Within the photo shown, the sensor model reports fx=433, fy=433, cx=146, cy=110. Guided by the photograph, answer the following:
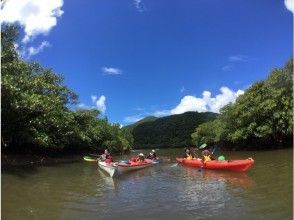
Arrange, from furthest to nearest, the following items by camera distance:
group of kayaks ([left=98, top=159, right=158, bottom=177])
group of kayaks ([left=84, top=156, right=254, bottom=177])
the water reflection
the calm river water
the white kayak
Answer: group of kayaks ([left=98, top=159, right=158, bottom=177])
the white kayak
group of kayaks ([left=84, top=156, right=254, bottom=177])
the water reflection
the calm river water

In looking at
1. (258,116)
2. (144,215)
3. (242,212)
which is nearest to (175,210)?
(144,215)

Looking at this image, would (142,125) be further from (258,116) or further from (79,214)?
(79,214)

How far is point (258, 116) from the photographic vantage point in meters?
43.4

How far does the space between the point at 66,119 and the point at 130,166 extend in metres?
10.5

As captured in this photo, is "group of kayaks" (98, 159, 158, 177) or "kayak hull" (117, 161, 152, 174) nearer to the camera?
"group of kayaks" (98, 159, 158, 177)

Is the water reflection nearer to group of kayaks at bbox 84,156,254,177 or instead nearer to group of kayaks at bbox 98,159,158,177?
group of kayaks at bbox 84,156,254,177

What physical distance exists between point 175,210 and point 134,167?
14298 mm

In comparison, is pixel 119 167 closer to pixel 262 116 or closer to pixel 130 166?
pixel 130 166

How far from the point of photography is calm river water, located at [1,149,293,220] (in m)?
14.0

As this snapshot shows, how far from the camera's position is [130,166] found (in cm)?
2767

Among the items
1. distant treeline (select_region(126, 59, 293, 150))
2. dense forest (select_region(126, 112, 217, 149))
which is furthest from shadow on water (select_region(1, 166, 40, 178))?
dense forest (select_region(126, 112, 217, 149))

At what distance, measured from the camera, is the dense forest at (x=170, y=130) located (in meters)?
110

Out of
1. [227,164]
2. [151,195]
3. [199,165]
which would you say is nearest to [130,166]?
[199,165]

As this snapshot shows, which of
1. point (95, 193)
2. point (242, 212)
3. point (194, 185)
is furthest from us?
point (194, 185)
